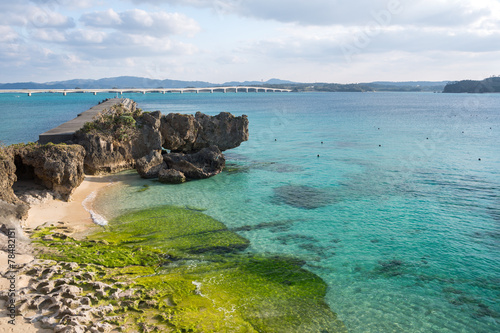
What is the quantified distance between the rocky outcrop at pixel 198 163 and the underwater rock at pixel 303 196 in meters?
7.05

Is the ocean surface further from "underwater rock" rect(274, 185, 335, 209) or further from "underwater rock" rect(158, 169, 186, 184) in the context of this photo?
"underwater rock" rect(158, 169, 186, 184)

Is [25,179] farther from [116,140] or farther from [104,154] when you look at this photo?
[116,140]

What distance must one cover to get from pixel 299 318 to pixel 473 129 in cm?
6808

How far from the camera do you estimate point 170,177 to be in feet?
97.6

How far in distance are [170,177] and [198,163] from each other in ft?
12.7

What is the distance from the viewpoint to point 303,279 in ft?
49.9

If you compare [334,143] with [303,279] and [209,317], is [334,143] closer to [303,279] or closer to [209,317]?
[303,279]

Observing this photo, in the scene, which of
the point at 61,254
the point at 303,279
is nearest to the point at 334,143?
the point at 303,279

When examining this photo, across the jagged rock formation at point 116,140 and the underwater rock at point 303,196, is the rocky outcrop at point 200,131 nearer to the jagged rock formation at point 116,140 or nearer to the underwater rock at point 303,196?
the jagged rock formation at point 116,140

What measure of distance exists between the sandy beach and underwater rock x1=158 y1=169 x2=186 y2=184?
419cm

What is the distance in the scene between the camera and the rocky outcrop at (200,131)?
116 feet

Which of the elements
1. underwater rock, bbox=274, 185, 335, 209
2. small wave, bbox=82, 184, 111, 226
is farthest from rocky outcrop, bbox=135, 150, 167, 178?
underwater rock, bbox=274, 185, 335, 209

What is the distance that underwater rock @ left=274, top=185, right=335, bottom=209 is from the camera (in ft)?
81.3

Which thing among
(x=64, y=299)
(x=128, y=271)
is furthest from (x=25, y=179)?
(x=64, y=299)
